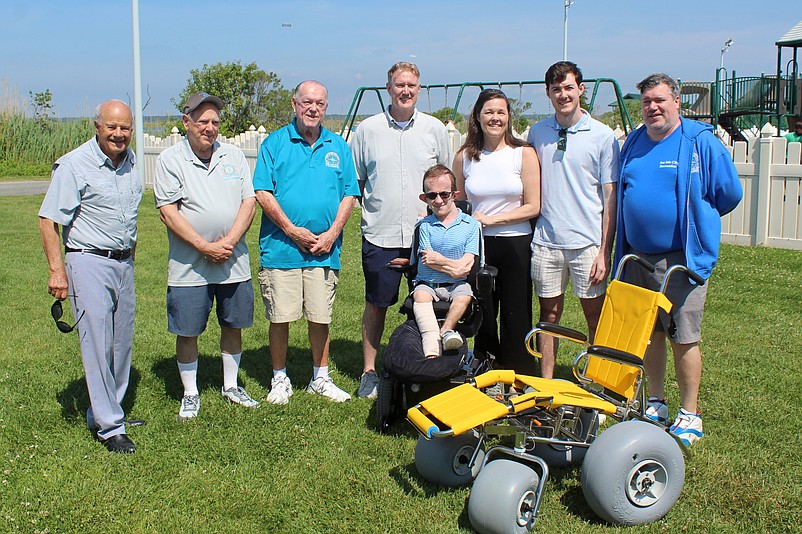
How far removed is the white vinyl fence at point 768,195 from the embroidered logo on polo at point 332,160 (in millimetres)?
8101

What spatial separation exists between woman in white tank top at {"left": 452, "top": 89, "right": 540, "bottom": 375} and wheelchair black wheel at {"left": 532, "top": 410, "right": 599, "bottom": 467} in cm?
105

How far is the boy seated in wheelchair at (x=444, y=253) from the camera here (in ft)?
16.4

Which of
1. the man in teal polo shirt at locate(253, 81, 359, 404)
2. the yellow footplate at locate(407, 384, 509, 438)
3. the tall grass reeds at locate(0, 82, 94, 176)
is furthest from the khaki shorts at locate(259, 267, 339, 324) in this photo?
the tall grass reeds at locate(0, 82, 94, 176)

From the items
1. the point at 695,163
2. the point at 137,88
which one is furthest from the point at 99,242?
the point at 137,88

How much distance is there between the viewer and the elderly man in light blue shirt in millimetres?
4516

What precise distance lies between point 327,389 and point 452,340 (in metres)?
1.34

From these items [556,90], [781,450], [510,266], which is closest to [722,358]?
[781,450]

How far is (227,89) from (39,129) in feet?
23.1

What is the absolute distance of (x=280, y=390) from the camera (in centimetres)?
564

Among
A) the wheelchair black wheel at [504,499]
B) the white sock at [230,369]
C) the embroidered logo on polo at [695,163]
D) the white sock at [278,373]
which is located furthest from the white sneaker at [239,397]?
the embroidered logo on polo at [695,163]

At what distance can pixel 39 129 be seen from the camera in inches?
1074

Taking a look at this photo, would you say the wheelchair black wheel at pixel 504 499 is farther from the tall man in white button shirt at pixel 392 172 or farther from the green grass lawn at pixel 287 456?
the tall man in white button shirt at pixel 392 172


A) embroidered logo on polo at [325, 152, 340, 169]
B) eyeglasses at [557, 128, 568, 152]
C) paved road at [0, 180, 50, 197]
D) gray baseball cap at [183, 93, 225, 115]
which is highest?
gray baseball cap at [183, 93, 225, 115]

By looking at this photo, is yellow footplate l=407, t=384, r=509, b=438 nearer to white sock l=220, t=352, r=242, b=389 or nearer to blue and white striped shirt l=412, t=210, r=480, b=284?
blue and white striped shirt l=412, t=210, r=480, b=284
